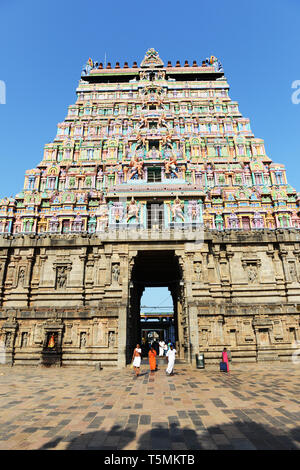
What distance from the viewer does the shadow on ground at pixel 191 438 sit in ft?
20.2

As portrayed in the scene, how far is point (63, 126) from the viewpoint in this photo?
41219mm

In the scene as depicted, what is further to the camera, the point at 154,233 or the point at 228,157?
the point at 228,157

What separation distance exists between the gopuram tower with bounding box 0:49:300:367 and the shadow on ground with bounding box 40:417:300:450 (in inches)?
513

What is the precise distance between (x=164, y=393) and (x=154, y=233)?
44.0ft

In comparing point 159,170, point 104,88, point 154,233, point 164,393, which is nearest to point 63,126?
point 104,88

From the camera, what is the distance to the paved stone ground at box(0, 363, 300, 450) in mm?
6457

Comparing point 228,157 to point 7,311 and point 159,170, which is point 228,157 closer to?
point 159,170

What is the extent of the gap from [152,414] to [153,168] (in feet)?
92.2

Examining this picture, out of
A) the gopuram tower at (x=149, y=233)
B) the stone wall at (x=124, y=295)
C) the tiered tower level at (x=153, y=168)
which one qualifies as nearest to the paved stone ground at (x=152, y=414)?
the stone wall at (x=124, y=295)

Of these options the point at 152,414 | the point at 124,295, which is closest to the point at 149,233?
the point at 124,295

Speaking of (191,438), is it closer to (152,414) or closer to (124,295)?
(152,414)

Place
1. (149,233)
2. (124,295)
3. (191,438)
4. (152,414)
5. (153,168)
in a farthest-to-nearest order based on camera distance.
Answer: (153,168), (149,233), (124,295), (152,414), (191,438)

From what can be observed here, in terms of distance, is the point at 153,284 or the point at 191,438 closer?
the point at 191,438

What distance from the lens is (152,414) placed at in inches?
333
